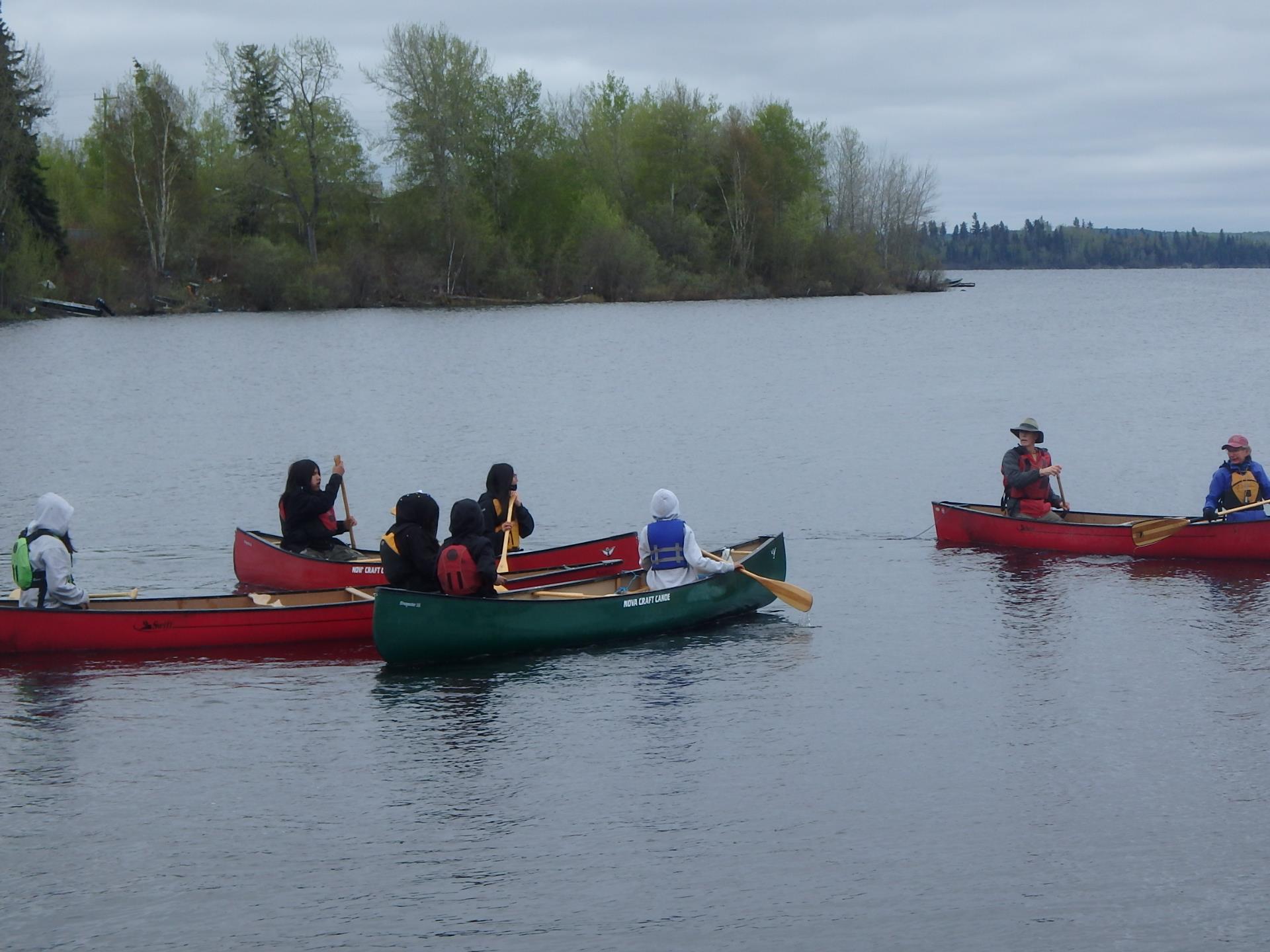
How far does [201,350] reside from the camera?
57.5 meters

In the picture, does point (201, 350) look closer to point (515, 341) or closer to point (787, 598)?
point (515, 341)

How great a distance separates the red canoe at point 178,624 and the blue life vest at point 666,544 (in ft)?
9.73

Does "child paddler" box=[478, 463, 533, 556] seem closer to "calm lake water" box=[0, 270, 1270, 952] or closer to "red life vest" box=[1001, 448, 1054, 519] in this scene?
"calm lake water" box=[0, 270, 1270, 952]

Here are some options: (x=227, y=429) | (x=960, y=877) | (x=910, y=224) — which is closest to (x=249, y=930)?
(x=960, y=877)

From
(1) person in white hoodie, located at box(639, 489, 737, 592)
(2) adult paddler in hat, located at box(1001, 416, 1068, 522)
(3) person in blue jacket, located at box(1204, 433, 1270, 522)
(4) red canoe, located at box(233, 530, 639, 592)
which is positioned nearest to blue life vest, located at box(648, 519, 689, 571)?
(1) person in white hoodie, located at box(639, 489, 737, 592)

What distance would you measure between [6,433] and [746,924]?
1183 inches

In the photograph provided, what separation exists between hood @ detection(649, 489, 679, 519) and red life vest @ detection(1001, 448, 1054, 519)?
622 cm

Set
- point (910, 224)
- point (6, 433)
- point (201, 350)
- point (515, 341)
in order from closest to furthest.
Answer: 1. point (6, 433)
2. point (201, 350)
3. point (515, 341)
4. point (910, 224)

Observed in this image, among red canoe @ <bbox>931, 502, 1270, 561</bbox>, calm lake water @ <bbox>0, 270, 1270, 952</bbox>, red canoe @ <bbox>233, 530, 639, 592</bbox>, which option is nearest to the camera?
calm lake water @ <bbox>0, 270, 1270, 952</bbox>

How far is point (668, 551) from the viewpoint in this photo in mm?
15594

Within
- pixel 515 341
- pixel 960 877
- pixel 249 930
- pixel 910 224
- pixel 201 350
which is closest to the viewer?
pixel 249 930

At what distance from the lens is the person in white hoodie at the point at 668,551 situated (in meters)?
15.5

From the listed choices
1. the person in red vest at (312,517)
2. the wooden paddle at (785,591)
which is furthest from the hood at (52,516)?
the wooden paddle at (785,591)

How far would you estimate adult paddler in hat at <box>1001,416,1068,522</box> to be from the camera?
19.7 meters
